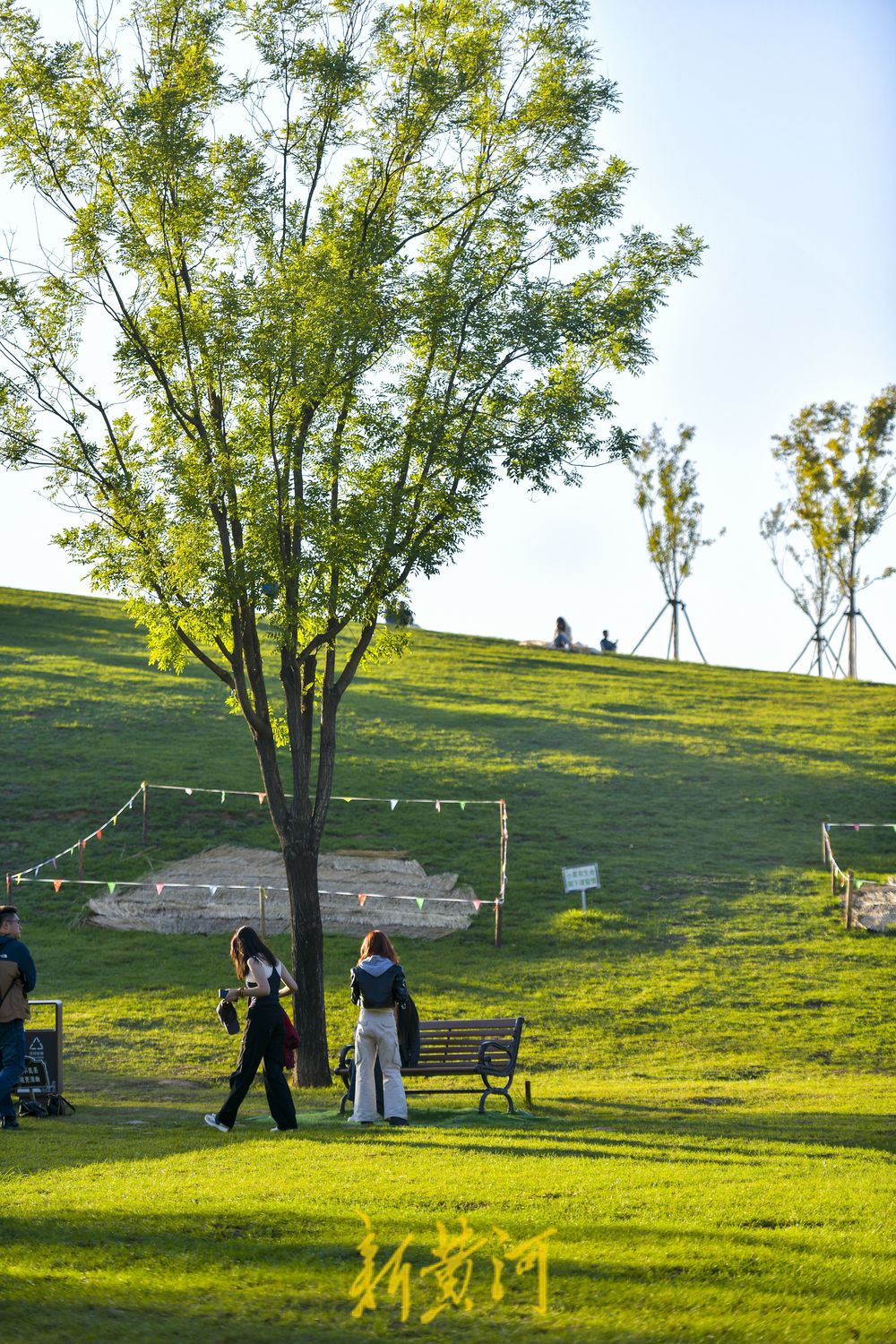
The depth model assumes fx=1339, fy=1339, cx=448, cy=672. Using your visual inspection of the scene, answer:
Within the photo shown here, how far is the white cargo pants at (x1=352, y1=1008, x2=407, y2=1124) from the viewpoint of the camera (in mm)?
12305

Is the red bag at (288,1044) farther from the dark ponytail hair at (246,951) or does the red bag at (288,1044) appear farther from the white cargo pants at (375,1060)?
the white cargo pants at (375,1060)

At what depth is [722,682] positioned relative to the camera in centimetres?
5197

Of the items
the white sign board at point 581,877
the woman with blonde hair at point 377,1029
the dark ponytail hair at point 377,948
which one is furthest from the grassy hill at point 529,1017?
the dark ponytail hair at point 377,948

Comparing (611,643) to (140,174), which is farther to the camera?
(611,643)

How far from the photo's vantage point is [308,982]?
16438 mm

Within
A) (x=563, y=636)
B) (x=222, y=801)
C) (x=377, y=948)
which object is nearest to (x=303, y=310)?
(x=377, y=948)

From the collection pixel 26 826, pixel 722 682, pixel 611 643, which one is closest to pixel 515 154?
pixel 26 826

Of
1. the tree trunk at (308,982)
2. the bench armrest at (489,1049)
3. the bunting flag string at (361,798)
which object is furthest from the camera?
the bunting flag string at (361,798)

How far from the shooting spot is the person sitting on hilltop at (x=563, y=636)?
2329 inches

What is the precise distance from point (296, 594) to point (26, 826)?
15.9m

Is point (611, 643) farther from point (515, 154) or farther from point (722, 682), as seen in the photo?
point (515, 154)

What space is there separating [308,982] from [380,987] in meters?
4.50

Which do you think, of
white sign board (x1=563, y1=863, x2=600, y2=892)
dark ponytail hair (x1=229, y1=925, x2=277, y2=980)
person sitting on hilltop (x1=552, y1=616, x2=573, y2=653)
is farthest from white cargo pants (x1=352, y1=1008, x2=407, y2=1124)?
person sitting on hilltop (x1=552, y1=616, x2=573, y2=653)

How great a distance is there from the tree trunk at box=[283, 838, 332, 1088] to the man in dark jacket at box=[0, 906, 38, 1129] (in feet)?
14.3
